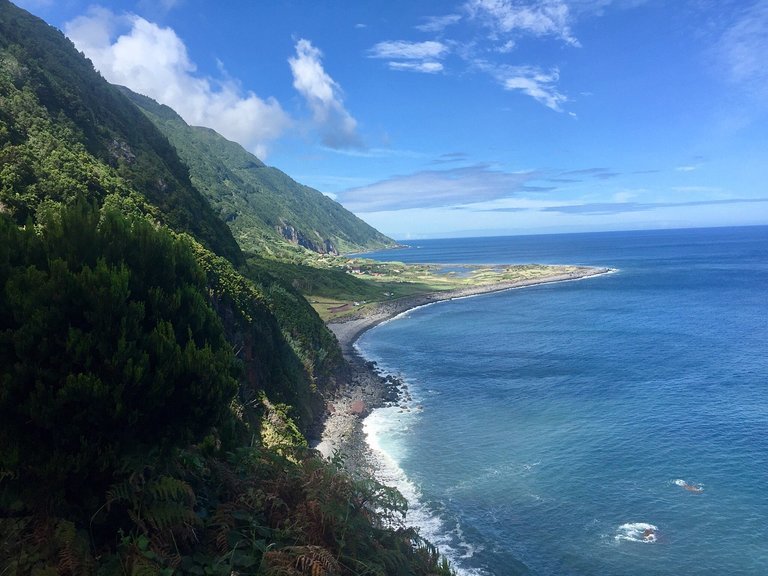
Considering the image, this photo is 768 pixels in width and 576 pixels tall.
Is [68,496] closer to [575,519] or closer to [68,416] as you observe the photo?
[68,416]

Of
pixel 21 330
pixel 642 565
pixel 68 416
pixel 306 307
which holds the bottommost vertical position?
pixel 642 565

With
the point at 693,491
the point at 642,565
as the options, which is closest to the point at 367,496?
the point at 642,565

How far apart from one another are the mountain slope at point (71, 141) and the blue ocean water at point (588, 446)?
31.6 meters

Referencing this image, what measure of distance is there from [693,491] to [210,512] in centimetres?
3724

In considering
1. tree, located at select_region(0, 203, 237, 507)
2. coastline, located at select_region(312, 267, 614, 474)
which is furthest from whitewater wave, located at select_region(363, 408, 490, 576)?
tree, located at select_region(0, 203, 237, 507)

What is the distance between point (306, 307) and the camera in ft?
247

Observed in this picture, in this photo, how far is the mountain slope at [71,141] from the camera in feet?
122

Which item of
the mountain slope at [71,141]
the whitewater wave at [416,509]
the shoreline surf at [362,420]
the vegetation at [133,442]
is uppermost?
the mountain slope at [71,141]

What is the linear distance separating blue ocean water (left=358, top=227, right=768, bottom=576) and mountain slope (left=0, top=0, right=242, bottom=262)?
104ft

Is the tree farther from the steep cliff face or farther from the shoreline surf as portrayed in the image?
the steep cliff face

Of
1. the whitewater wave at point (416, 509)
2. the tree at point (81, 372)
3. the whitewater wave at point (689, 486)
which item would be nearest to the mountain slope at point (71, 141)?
the tree at point (81, 372)

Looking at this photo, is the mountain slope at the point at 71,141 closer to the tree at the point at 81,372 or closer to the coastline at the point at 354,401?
the coastline at the point at 354,401

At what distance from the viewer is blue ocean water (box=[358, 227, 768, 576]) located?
3150 centimetres

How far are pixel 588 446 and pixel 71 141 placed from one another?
5528 centimetres
